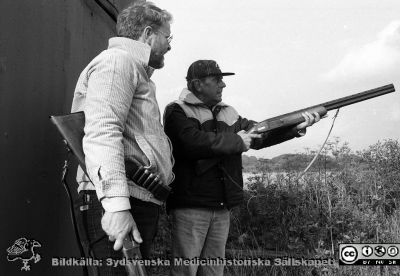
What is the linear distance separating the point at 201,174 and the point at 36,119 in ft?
3.89

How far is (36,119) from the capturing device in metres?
2.68

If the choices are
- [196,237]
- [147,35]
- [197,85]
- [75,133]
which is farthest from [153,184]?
[197,85]

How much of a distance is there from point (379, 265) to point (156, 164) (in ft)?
9.79

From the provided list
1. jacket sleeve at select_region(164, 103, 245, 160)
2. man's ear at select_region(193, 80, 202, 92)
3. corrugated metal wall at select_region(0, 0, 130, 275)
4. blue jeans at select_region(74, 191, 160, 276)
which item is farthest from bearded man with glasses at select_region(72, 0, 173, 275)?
man's ear at select_region(193, 80, 202, 92)

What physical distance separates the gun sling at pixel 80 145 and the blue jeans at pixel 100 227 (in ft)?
0.42

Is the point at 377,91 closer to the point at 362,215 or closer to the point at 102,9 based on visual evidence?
the point at 362,215

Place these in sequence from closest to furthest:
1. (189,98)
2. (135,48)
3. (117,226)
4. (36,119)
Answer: (117,226), (135,48), (36,119), (189,98)

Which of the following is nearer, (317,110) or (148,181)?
(148,181)

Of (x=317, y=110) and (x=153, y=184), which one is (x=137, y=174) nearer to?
(x=153, y=184)

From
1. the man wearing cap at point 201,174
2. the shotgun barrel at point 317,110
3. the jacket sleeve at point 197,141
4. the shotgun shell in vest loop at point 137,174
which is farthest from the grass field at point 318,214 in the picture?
the shotgun shell in vest loop at point 137,174

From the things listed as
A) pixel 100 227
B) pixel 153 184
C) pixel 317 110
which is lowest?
pixel 100 227

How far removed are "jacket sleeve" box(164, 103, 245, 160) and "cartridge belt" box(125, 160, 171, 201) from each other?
87 centimetres

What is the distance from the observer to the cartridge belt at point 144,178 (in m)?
2.21

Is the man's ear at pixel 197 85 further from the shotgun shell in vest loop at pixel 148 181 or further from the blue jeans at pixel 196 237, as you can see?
the shotgun shell in vest loop at pixel 148 181
